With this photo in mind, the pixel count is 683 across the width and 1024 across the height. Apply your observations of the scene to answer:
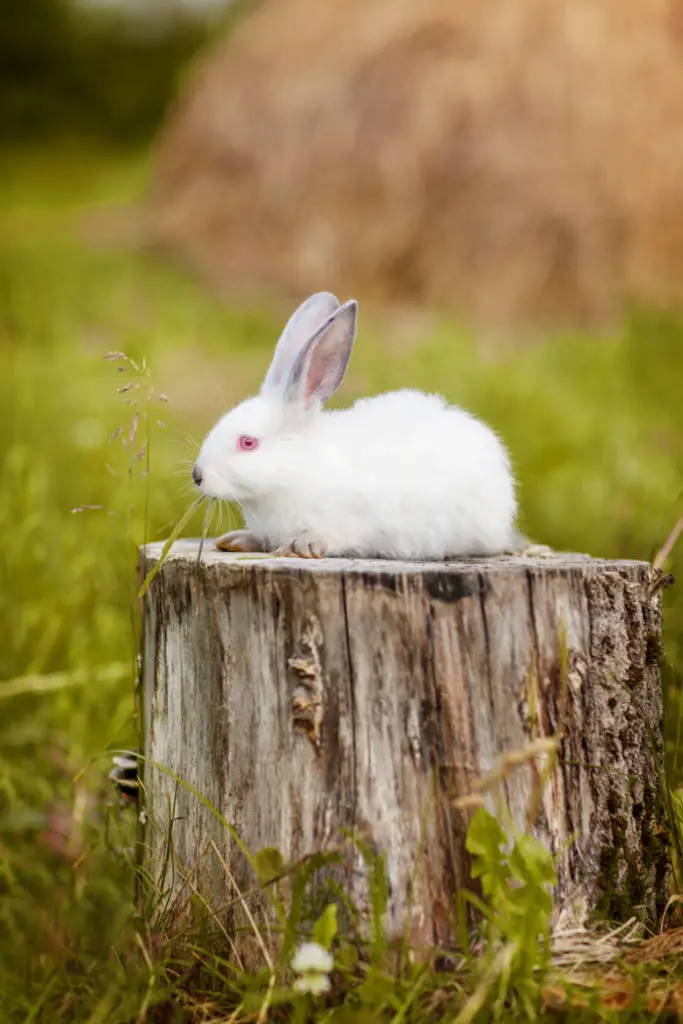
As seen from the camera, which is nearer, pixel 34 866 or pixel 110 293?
pixel 34 866

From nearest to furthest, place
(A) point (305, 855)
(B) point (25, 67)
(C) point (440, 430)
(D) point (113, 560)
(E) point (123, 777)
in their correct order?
1. (A) point (305, 855)
2. (C) point (440, 430)
3. (E) point (123, 777)
4. (D) point (113, 560)
5. (B) point (25, 67)

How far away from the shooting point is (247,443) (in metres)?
2.37

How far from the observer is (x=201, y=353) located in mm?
6812

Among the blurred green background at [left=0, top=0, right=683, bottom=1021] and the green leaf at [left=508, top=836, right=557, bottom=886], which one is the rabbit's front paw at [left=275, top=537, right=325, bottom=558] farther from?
the green leaf at [left=508, top=836, right=557, bottom=886]

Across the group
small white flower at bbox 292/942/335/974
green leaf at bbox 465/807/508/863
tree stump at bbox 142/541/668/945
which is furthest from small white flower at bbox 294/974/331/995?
green leaf at bbox 465/807/508/863

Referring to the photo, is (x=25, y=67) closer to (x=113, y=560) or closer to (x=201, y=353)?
(x=201, y=353)

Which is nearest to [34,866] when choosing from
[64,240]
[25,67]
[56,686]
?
[56,686]

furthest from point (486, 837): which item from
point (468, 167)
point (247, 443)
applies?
point (468, 167)

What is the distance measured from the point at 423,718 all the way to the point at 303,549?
468 millimetres

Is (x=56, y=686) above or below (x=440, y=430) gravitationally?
below

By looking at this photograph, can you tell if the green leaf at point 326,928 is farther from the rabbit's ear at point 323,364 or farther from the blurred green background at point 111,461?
the rabbit's ear at point 323,364

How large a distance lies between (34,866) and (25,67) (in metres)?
13.1

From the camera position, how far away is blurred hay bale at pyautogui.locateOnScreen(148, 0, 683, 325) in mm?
8523

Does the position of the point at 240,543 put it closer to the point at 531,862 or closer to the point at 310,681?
the point at 310,681
